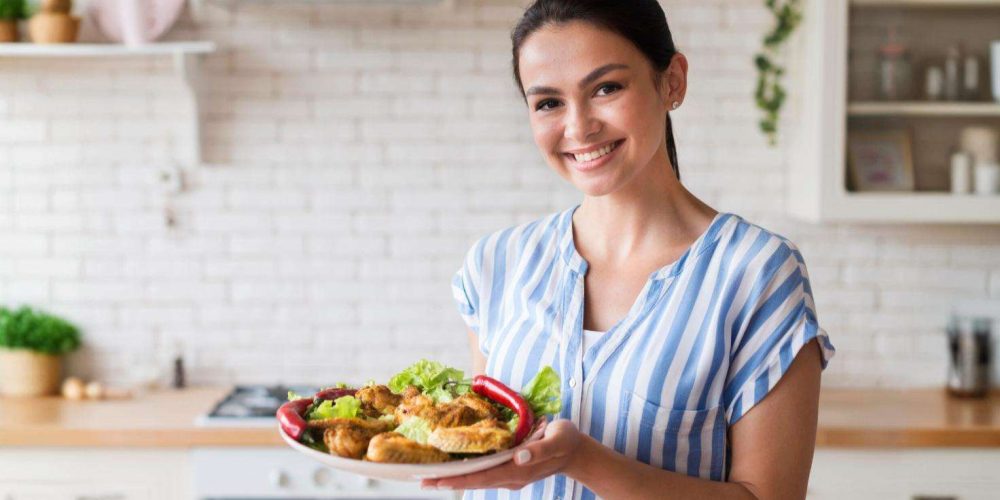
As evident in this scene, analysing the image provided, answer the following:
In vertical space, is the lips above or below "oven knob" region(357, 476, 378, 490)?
above

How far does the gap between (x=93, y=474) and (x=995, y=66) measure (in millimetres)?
2754

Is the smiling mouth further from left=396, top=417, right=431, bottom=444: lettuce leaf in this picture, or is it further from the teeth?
left=396, top=417, right=431, bottom=444: lettuce leaf

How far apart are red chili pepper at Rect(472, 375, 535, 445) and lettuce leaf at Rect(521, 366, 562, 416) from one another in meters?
0.01

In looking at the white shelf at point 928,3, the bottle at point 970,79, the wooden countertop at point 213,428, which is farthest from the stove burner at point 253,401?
the bottle at point 970,79

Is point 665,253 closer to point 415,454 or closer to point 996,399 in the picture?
point 415,454

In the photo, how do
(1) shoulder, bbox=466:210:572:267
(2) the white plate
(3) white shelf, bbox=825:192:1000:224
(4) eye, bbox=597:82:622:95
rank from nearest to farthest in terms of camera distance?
(2) the white plate → (4) eye, bbox=597:82:622:95 → (1) shoulder, bbox=466:210:572:267 → (3) white shelf, bbox=825:192:1000:224

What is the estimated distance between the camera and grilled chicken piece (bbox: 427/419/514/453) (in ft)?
4.25

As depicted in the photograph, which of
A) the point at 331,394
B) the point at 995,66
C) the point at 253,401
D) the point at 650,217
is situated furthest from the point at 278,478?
the point at 995,66

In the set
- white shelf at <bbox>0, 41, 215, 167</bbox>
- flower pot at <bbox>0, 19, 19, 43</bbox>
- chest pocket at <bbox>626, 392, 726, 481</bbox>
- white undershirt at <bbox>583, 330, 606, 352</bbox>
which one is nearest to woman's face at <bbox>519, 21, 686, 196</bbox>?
white undershirt at <bbox>583, 330, 606, 352</bbox>

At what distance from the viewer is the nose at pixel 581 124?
1463 millimetres

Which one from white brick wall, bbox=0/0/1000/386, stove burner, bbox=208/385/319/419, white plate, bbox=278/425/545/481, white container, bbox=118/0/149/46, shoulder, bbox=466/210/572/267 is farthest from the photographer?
white brick wall, bbox=0/0/1000/386

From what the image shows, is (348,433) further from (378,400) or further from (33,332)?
(33,332)

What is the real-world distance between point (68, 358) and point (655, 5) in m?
2.54

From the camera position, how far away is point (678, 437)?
1.50 metres
